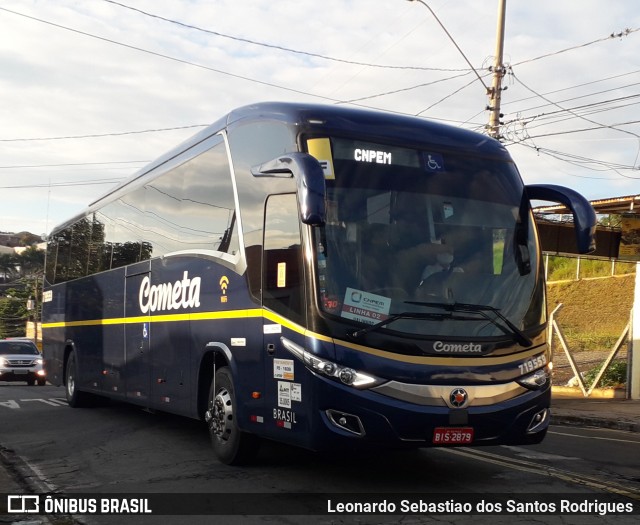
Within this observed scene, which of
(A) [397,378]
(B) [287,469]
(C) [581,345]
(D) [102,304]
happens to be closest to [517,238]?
(A) [397,378]

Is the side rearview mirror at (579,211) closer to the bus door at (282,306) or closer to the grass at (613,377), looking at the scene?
the bus door at (282,306)

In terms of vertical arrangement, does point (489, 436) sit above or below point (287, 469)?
above

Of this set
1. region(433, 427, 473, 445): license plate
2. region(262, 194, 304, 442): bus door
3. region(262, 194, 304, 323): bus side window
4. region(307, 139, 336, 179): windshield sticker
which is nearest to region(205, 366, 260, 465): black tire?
region(262, 194, 304, 442): bus door

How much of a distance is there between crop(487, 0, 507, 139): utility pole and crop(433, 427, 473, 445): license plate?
582 inches

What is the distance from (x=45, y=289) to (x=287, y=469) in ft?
41.6

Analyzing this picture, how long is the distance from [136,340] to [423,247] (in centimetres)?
608

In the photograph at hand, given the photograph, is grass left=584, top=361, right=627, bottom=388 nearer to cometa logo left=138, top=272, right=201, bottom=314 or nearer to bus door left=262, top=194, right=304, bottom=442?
cometa logo left=138, top=272, right=201, bottom=314

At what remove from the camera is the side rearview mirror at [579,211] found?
7.98 metres

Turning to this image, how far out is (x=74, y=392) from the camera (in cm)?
1641

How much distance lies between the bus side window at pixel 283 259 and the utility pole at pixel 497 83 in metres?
14.0

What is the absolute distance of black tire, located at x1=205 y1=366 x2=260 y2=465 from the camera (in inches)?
341

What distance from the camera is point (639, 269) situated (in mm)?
19469

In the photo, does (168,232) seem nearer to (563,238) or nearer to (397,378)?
(397,378)

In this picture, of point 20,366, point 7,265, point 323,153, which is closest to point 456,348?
point 323,153
